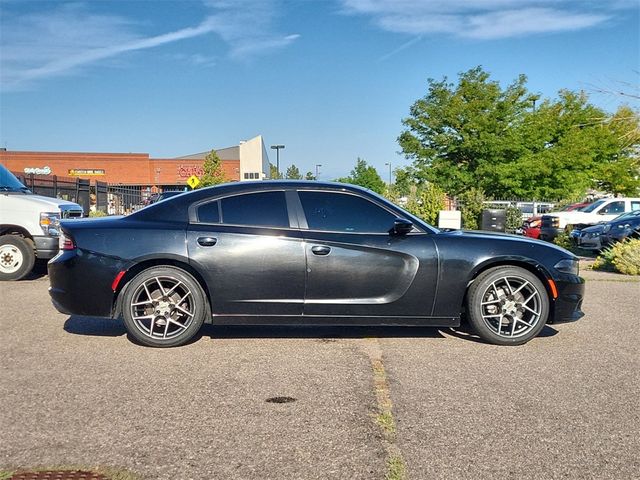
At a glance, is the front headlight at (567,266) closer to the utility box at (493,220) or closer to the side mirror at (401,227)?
the side mirror at (401,227)

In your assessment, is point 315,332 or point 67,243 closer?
point 67,243

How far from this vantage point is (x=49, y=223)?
9.76m

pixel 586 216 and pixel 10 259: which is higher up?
pixel 586 216

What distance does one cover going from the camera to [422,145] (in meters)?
36.1

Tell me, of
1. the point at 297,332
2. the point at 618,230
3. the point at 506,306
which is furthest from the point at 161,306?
the point at 618,230

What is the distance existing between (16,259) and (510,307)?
7823 millimetres

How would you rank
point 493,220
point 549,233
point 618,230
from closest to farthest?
point 618,230, point 493,220, point 549,233

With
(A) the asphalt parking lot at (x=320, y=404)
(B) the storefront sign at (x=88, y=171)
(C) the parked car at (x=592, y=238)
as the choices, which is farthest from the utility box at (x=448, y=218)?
(B) the storefront sign at (x=88, y=171)

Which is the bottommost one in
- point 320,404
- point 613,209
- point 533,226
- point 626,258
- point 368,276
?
point 320,404

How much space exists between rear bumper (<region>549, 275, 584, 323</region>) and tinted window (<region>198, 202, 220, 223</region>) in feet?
10.6

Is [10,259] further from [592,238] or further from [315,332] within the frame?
[592,238]

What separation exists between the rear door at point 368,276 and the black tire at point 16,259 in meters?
6.22

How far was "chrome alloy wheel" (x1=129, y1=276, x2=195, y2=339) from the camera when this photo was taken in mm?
5488

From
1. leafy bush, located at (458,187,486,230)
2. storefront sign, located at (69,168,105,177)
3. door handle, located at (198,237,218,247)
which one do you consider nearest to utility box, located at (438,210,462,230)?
leafy bush, located at (458,187,486,230)
